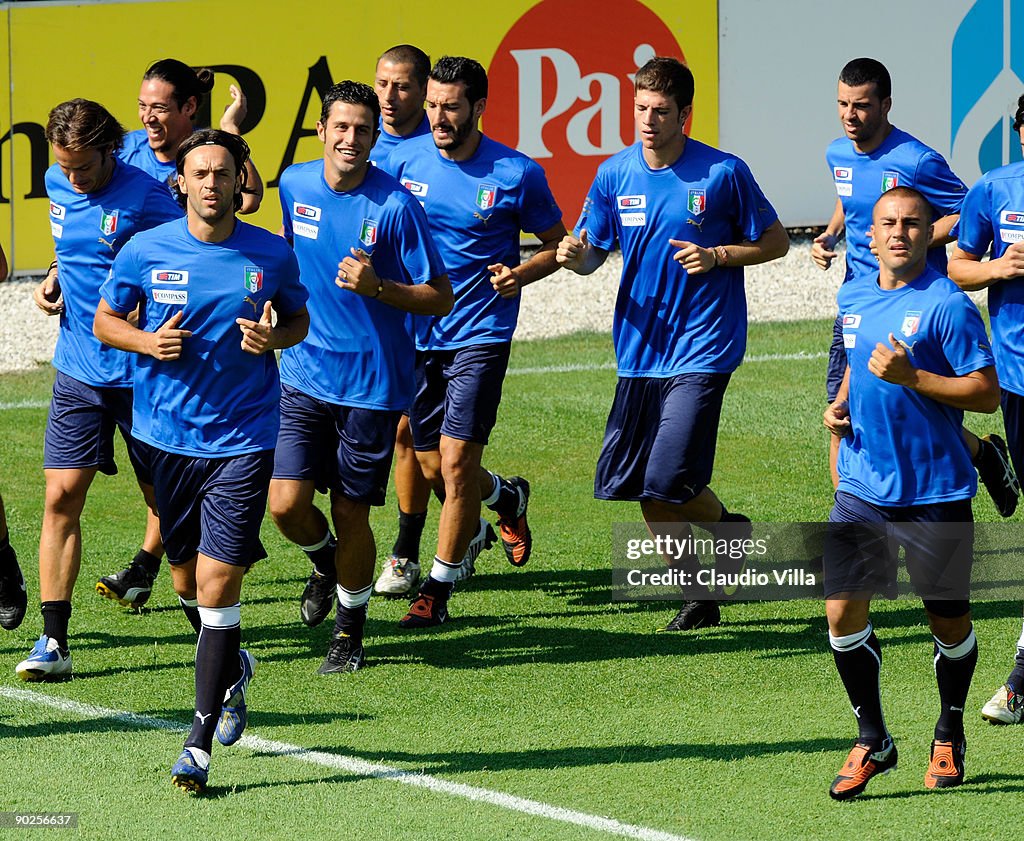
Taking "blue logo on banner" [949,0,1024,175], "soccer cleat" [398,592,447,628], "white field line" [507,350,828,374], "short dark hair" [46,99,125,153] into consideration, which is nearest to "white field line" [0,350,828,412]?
"white field line" [507,350,828,374]

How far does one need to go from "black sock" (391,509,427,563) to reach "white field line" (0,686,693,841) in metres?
2.36

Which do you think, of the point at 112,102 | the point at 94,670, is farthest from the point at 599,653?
the point at 112,102

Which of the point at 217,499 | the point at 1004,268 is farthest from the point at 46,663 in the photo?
the point at 1004,268

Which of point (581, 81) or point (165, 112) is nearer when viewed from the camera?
point (165, 112)

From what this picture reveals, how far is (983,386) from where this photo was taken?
235 inches

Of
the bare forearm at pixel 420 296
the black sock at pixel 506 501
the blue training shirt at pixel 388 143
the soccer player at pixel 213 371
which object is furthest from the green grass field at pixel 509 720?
the blue training shirt at pixel 388 143

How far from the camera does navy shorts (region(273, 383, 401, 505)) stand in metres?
7.70

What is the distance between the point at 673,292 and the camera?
832cm

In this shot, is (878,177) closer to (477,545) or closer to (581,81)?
(477,545)

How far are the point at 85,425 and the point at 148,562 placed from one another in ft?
3.86

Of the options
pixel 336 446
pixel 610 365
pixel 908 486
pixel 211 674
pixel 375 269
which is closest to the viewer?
pixel 908 486

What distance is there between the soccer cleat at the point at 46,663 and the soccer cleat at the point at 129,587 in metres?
1.11

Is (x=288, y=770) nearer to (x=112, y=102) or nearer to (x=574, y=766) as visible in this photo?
(x=574, y=766)

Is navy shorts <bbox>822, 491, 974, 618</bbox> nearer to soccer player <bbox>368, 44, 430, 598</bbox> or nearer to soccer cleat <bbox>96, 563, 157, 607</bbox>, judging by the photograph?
soccer player <bbox>368, 44, 430, 598</bbox>
